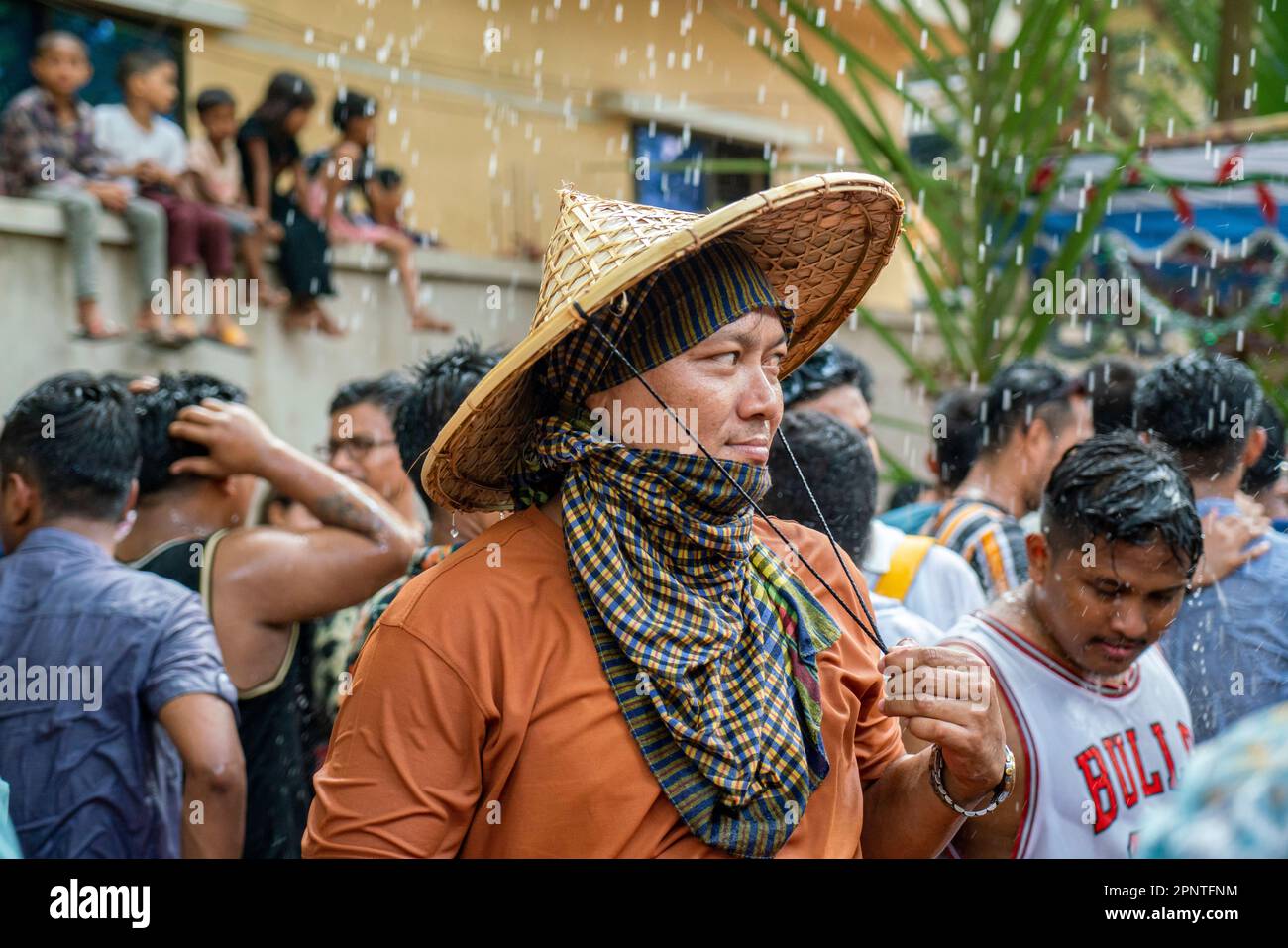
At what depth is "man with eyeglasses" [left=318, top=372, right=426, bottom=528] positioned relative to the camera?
4770mm

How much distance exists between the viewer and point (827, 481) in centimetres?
333

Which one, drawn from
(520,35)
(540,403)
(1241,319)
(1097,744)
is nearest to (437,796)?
(540,403)

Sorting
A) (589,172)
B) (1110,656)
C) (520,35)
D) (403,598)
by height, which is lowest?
(1110,656)

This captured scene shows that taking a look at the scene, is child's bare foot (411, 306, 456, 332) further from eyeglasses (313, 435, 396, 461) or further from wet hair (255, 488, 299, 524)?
eyeglasses (313, 435, 396, 461)

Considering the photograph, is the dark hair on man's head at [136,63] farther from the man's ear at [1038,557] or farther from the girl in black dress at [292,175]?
the man's ear at [1038,557]

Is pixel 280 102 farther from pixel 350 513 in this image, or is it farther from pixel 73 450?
pixel 73 450

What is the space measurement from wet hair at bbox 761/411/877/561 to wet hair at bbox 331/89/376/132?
636 centimetres

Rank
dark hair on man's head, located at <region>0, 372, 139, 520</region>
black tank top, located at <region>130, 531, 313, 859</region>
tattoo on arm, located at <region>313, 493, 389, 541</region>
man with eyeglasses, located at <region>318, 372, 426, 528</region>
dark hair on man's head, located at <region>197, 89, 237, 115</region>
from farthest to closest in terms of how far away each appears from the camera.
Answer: dark hair on man's head, located at <region>197, 89, 237, 115</region> → man with eyeglasses, located at <region>318, 372, 426, 528</region> → tattoo on arm, located at <region>313, 493, 389, 541</region> → black tank top, located at <region>130, 531, 313, 859</region> → dark hair on man's head, located at <region>0, 372, 139, 520</region>

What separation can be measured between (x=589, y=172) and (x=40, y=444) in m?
8.36

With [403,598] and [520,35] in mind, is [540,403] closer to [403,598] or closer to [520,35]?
[403,598]

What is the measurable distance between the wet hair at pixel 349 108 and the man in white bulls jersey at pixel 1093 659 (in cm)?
697

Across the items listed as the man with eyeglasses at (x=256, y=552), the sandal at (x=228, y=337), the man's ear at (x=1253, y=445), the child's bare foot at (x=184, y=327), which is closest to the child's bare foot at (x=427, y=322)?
the sandal at (x=228, y=337)

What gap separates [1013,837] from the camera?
101 inches

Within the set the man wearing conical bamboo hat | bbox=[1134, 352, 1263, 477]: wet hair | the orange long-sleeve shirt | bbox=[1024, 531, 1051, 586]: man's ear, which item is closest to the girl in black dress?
bbox=[1134, 352, 1263, 477]: wet hair
